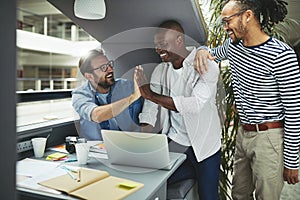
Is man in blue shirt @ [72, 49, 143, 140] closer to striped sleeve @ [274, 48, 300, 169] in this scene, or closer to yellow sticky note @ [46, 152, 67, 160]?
yellow sticky note @ [46, 152, 67, 160]

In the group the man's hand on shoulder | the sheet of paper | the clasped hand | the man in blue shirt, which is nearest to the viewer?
the sheet of paper

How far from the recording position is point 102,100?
198 centimetres

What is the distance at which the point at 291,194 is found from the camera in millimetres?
2371

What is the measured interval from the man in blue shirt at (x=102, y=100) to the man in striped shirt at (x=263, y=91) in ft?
1.73

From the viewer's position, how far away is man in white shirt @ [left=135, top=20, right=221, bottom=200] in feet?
6.10

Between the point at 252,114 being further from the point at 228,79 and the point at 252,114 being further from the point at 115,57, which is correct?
the point at 115,57

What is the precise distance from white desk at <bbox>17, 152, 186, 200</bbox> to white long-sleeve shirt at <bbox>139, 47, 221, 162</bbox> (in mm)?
356

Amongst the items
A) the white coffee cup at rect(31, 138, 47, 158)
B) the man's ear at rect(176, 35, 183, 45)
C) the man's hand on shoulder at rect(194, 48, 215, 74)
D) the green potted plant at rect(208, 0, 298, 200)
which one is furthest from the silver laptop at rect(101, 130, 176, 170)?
the green potted plant at rect(208, 0, 298, 200)

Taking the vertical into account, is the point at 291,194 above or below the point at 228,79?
below

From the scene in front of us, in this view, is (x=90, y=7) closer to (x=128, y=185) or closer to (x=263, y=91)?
(x=128, y=185)

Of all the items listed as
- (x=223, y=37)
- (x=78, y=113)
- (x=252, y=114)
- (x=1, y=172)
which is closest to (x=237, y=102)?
(x=252, y=114)

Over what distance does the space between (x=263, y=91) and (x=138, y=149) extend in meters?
0.87

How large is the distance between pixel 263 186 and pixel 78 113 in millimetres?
1287

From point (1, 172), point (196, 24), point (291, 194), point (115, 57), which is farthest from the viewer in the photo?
point (291, 194)
